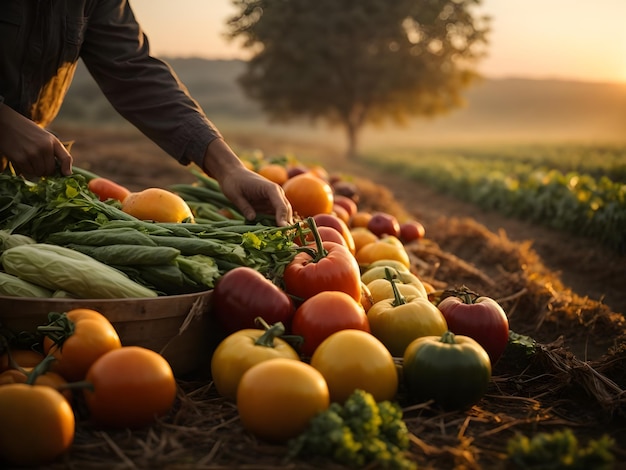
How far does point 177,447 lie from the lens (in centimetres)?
224

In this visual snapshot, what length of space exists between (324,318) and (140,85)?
8.19 ft

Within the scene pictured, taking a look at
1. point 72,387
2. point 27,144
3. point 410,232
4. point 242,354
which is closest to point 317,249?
point 242,354

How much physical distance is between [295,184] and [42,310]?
2728 mm

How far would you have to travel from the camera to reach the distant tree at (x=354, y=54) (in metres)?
38.0

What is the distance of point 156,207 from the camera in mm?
3578

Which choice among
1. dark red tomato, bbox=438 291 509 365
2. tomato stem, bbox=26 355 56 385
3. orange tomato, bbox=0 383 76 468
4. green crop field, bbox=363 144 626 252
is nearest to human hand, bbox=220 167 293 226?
dark red tomato, bbox=438 291 509 365

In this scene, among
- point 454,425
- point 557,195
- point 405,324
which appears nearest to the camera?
point 454,425

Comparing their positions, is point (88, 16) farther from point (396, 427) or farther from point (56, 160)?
point (396, 427)

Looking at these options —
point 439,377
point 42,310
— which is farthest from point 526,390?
point 42,310

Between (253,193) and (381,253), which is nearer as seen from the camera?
(253,193)

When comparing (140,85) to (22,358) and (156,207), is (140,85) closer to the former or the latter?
(156,207)

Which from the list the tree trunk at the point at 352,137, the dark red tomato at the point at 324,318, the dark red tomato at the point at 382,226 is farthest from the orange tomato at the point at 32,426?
the tree trunk at the point at 352,137

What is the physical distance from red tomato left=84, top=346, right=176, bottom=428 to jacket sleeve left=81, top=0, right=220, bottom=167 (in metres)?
2.09

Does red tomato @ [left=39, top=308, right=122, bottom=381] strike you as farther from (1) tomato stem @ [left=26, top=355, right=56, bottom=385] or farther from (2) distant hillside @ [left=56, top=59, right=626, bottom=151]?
(2) distant hillside @ [left=56, top=59, right=626, bottom=151]
